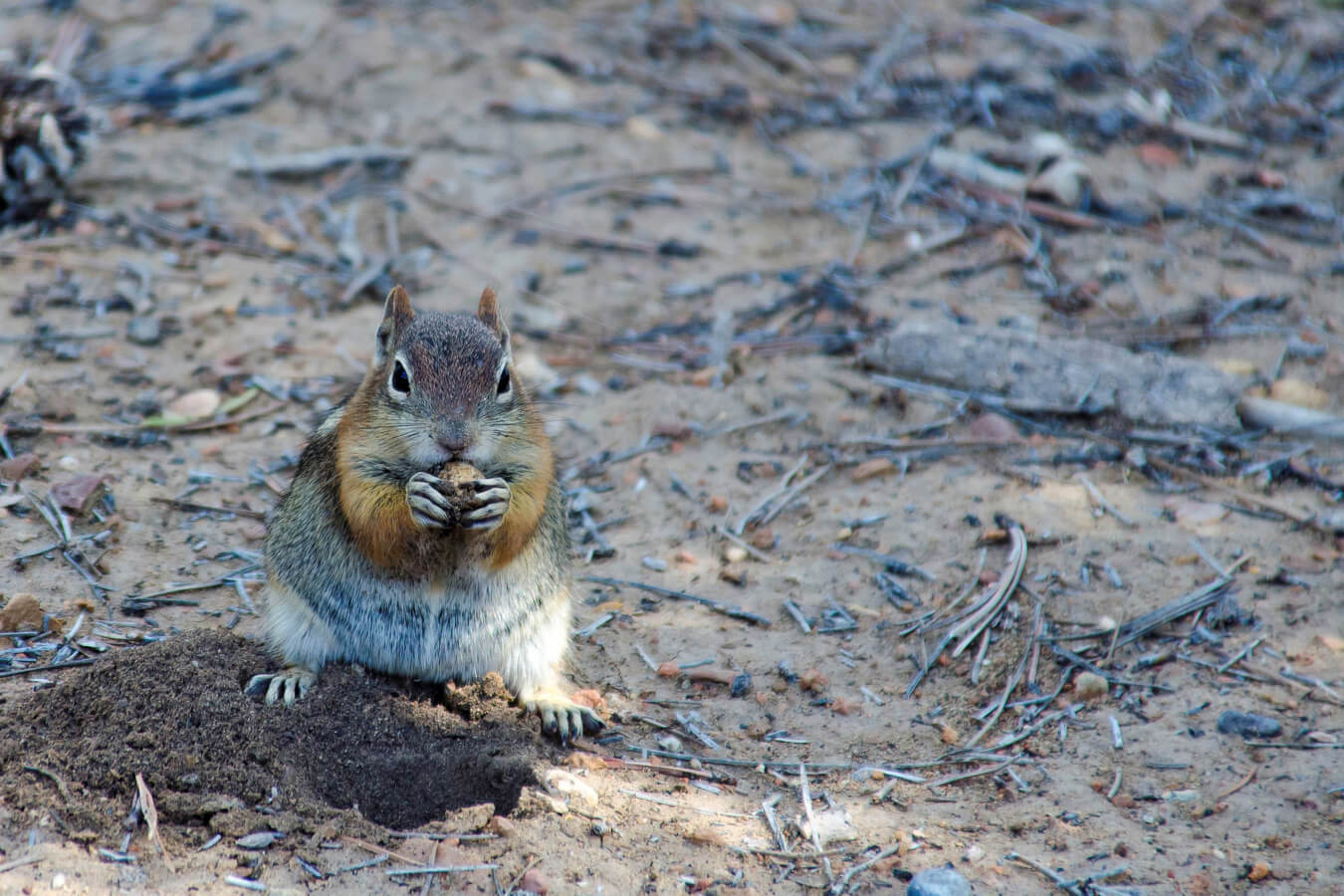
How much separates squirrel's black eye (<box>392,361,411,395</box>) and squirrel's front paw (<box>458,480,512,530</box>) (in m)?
0.35

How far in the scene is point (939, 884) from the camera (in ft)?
9.18

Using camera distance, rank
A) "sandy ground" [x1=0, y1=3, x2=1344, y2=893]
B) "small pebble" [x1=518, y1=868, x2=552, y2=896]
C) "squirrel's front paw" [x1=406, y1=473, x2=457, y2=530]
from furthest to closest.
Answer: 1. "squirrel's front paw" [x1=406, y1=473, x2=457, y2=530]
2. "sandy ground" [x1=0, y1=3, x2=1344, y2=893]
3. "small pebble" [x1=518, y1=868, x2=552, y2=896]

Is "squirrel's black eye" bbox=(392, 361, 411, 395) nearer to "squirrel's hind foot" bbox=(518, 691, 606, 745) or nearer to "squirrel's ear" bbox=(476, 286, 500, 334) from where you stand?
"squirrel's ear" bbox=(476, 286, 500, 334)

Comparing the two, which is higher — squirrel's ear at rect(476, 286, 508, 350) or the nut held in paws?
squirrel's ear at rect(476, 286, 508, 350)

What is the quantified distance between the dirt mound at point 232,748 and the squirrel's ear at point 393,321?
921 mm

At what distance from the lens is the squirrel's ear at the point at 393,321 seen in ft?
11.7

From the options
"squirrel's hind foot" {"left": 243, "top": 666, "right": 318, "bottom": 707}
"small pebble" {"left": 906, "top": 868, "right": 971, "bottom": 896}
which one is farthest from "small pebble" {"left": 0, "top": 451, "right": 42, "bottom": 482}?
"small pebble" {"left": 906, "top": 868, "right": 971, "bottom": 896}

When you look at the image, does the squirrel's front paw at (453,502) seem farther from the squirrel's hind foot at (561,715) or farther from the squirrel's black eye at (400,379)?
the squirrel's hind foot at (561,715)

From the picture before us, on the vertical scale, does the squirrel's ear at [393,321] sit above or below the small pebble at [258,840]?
above

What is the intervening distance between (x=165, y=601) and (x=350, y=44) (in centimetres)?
487

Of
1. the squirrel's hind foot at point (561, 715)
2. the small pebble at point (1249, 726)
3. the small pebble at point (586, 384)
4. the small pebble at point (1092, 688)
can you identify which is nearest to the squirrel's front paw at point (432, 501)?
the squirrel's hind foot at point (561, 715)

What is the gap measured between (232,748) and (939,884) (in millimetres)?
1727

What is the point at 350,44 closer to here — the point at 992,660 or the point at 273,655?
the point at 273,655

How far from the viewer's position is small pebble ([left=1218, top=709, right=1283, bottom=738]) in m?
3.41
